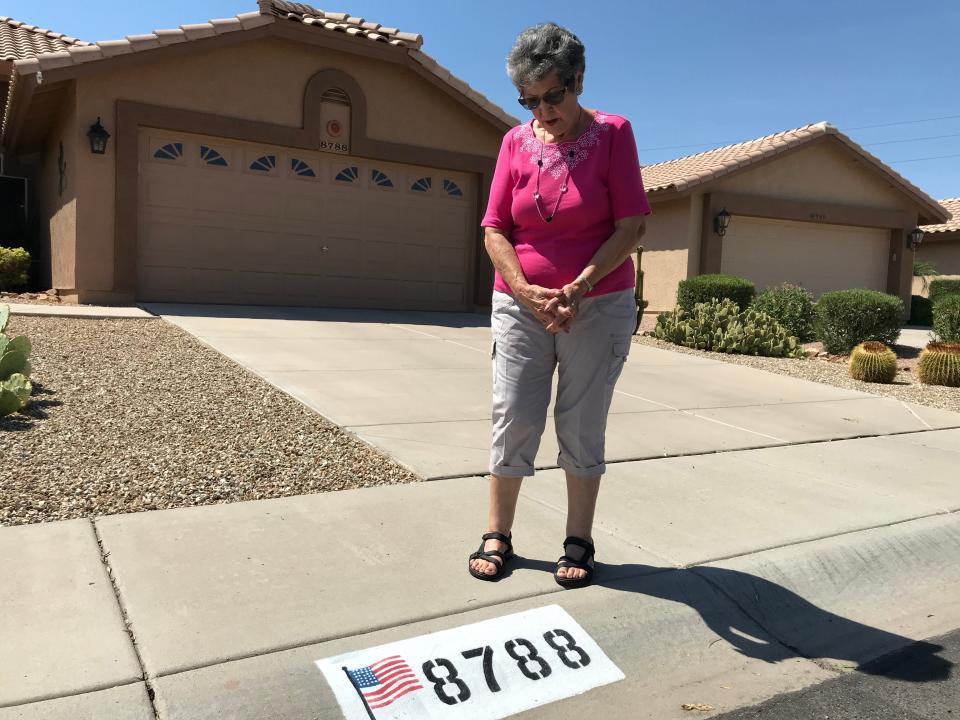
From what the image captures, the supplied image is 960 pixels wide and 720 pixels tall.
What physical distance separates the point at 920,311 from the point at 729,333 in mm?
12332

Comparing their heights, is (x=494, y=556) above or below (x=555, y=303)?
below

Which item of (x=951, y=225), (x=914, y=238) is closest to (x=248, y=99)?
(x=914, y=238)

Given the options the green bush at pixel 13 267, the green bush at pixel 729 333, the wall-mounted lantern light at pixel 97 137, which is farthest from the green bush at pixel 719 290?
the green bush at pixel 13 267

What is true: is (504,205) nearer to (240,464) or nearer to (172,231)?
(240,464)

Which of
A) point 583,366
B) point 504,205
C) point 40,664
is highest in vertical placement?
point 504,205

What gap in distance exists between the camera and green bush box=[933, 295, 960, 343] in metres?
12.0

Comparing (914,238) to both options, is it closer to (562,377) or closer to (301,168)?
(301,168)

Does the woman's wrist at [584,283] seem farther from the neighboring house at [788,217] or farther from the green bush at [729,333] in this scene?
the neighboring house at [788,217]

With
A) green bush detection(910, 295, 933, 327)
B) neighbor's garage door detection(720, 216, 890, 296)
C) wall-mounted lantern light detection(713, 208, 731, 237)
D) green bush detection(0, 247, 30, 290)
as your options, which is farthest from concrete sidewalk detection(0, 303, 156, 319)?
green bush detection(910, 295, 933, 327)

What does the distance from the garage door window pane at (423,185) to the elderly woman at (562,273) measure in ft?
34.2

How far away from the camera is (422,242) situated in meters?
13.7

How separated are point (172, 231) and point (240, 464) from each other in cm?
815

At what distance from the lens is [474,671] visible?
274 centimetres

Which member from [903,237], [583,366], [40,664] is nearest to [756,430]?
[583,366]
